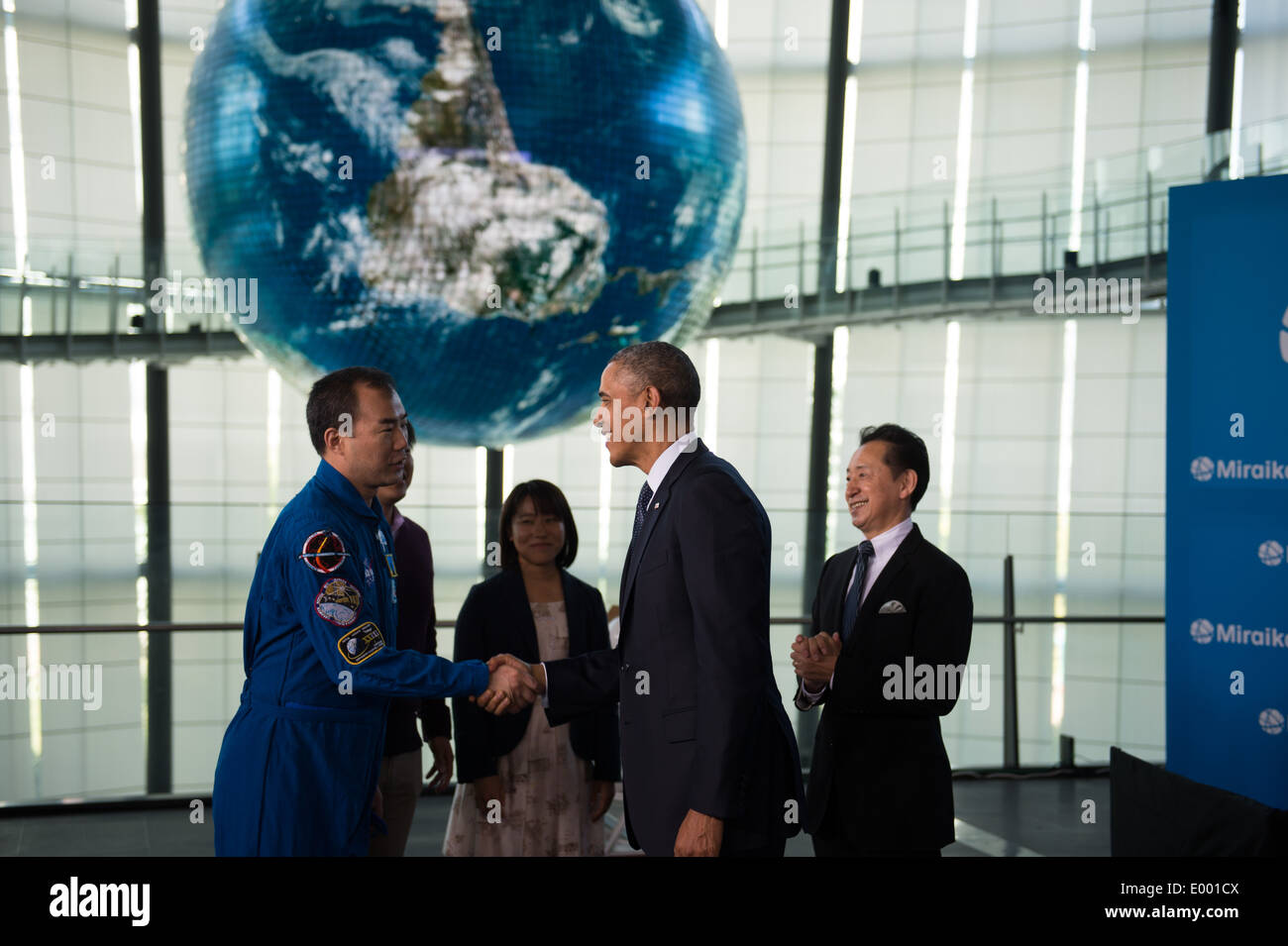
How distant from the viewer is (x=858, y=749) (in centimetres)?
299

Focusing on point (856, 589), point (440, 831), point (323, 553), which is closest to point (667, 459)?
point (323, 553)

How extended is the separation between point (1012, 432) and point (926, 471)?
10107mm

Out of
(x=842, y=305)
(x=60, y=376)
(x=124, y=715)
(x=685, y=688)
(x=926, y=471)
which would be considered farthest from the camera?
(x=60, y=376)

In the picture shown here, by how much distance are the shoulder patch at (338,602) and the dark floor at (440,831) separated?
2.57 m

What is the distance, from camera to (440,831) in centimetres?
516

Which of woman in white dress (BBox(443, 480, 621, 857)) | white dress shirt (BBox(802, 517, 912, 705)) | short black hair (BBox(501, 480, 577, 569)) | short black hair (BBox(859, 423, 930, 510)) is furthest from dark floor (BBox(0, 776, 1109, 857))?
short black hair (BBox(859, 423, 930, 510))

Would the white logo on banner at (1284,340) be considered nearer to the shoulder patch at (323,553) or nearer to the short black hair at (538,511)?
the short black hair at (538,511)

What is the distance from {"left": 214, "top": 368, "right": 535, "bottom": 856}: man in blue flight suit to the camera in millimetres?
2463

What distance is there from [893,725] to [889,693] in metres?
0.09

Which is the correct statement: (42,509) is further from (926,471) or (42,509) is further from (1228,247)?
(1228,247)

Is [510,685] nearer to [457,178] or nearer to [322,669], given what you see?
[322,669]

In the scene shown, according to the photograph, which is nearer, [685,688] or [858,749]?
[685,688]

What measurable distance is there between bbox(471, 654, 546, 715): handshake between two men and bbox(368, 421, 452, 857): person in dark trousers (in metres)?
0.48

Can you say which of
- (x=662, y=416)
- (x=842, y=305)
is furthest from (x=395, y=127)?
(x=842, y=305)
